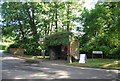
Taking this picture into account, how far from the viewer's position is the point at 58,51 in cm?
2133

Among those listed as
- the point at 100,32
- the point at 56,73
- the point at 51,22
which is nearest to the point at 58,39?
the point at 100,32

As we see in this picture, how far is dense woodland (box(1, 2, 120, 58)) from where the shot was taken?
70.3ft

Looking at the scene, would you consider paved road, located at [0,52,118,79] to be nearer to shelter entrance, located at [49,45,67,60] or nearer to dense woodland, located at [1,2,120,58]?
shelter entrance, located at [49,45,67,60]

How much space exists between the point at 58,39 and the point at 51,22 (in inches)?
357

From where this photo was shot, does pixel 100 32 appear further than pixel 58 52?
Yes

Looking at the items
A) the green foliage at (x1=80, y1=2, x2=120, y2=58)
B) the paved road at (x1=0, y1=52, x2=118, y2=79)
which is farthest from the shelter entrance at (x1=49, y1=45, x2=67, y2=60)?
the paved road at (x1=0, y1=52, x2=118, y2=79)

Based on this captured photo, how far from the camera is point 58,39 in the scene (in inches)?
717

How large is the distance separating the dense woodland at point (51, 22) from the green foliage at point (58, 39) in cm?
424

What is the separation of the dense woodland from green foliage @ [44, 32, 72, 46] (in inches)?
167

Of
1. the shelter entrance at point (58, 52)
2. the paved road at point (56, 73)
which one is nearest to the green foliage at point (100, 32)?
the shelter entrance at point (58, 52)

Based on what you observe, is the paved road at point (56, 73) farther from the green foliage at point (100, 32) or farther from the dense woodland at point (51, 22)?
the dense woodland at point (51, 22)

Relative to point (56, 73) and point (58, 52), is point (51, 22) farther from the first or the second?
point (56, 73)

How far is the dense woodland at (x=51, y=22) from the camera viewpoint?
2144cm

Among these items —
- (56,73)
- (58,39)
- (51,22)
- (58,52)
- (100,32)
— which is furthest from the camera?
(51,22)
